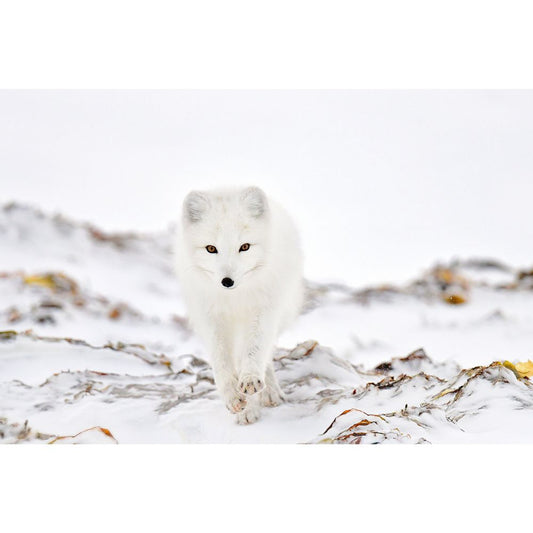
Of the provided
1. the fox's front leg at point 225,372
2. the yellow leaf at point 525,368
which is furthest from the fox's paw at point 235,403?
the yellow leaf at point 525,368

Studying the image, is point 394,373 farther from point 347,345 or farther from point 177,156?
point 177,156

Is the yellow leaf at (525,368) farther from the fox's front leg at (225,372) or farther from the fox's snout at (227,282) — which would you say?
the fox's snout at (227,282)

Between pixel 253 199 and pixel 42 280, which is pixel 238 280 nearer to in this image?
pixel 253 199

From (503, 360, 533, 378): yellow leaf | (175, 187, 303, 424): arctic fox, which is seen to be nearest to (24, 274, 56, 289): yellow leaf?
(175, 187, 303, 424): arctic fox

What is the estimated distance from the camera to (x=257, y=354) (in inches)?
134

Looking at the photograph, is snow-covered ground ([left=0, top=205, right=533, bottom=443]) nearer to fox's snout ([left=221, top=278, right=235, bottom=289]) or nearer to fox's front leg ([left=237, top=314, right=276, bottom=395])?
fox's front leg ([left=237, top=314, right=276, bottom=395])

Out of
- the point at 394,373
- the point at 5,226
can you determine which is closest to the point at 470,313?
the point at 394,373

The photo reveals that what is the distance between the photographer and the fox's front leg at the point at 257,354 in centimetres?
331

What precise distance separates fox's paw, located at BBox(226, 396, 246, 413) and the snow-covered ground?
152mm

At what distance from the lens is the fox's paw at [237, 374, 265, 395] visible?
3.30m

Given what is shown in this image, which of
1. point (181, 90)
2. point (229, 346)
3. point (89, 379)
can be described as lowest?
point (89, 379)

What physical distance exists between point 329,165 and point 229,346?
4.36 feet

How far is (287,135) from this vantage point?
13.8 feet

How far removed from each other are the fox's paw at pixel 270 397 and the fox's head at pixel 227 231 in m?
0.64
